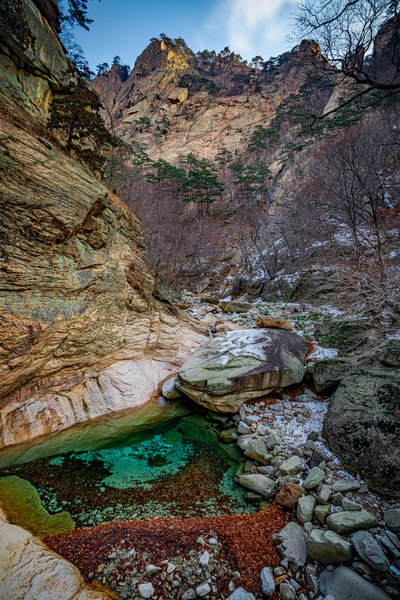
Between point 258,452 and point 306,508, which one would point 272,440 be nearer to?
point 258,452

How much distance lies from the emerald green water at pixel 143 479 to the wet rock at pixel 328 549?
3.77ft

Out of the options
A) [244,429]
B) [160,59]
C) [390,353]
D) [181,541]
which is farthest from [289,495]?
[160,59]

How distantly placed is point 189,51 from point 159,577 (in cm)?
7311

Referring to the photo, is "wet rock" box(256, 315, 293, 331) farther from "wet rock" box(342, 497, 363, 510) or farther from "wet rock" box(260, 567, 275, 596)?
"wet rock" box(260, 567, 275, 596)

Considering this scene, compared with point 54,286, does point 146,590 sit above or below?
below

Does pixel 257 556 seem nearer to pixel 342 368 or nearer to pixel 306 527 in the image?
pixel 306 527

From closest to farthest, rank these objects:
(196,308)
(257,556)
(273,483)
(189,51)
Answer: (257,556) → (273,483) → (196,308) → (189,51)

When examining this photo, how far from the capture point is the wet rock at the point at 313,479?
136 inches

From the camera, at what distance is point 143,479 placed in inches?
166

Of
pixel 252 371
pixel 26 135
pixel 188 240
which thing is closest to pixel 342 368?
pixel 252 371

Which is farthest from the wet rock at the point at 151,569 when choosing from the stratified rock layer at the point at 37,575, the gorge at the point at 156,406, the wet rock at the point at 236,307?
the wet rock at the point at 236,307

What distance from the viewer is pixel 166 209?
2058 cm

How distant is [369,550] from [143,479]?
11.0 ft

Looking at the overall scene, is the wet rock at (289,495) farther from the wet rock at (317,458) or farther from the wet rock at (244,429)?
the wet rock at (244,429)
